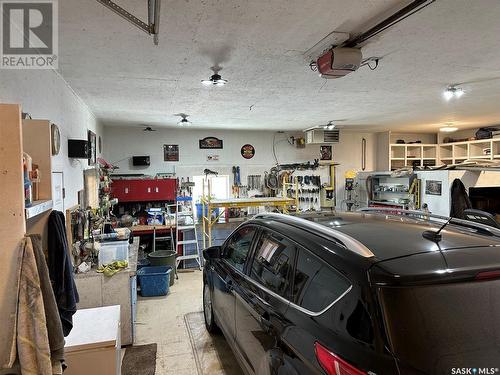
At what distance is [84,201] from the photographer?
4.20 m

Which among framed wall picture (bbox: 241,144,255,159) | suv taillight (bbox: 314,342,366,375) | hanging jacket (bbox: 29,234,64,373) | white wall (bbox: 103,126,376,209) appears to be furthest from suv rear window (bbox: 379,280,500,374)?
framed wall picture (bbox: 241,144,255,159)

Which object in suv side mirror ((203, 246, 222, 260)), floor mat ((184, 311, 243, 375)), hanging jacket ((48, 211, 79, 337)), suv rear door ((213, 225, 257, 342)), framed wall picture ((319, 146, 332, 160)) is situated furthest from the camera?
framed wall picture ((319, 146, 332, 160))

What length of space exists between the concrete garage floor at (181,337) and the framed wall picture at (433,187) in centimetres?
408

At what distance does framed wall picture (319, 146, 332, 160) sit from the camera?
8.10 meters

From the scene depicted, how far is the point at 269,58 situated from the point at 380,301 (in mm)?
2201

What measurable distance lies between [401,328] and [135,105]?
171 inches

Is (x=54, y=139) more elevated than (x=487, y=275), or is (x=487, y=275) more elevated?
(x=54, y=139)

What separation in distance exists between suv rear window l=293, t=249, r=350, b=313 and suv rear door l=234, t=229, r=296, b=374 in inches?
3.7

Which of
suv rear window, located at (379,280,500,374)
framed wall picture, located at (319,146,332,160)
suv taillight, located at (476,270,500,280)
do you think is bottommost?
suv rear window, located at (379,280,500,374)

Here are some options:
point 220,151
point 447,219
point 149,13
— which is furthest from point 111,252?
point 220,151

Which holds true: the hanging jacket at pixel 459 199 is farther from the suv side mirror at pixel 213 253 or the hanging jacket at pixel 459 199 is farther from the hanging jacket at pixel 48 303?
the hanging jacket at pixel 48 303

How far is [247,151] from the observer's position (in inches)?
299

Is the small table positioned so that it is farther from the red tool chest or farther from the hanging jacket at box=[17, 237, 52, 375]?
the red tool chest

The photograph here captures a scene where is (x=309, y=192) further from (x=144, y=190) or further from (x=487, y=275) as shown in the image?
(x=487, y=275)
